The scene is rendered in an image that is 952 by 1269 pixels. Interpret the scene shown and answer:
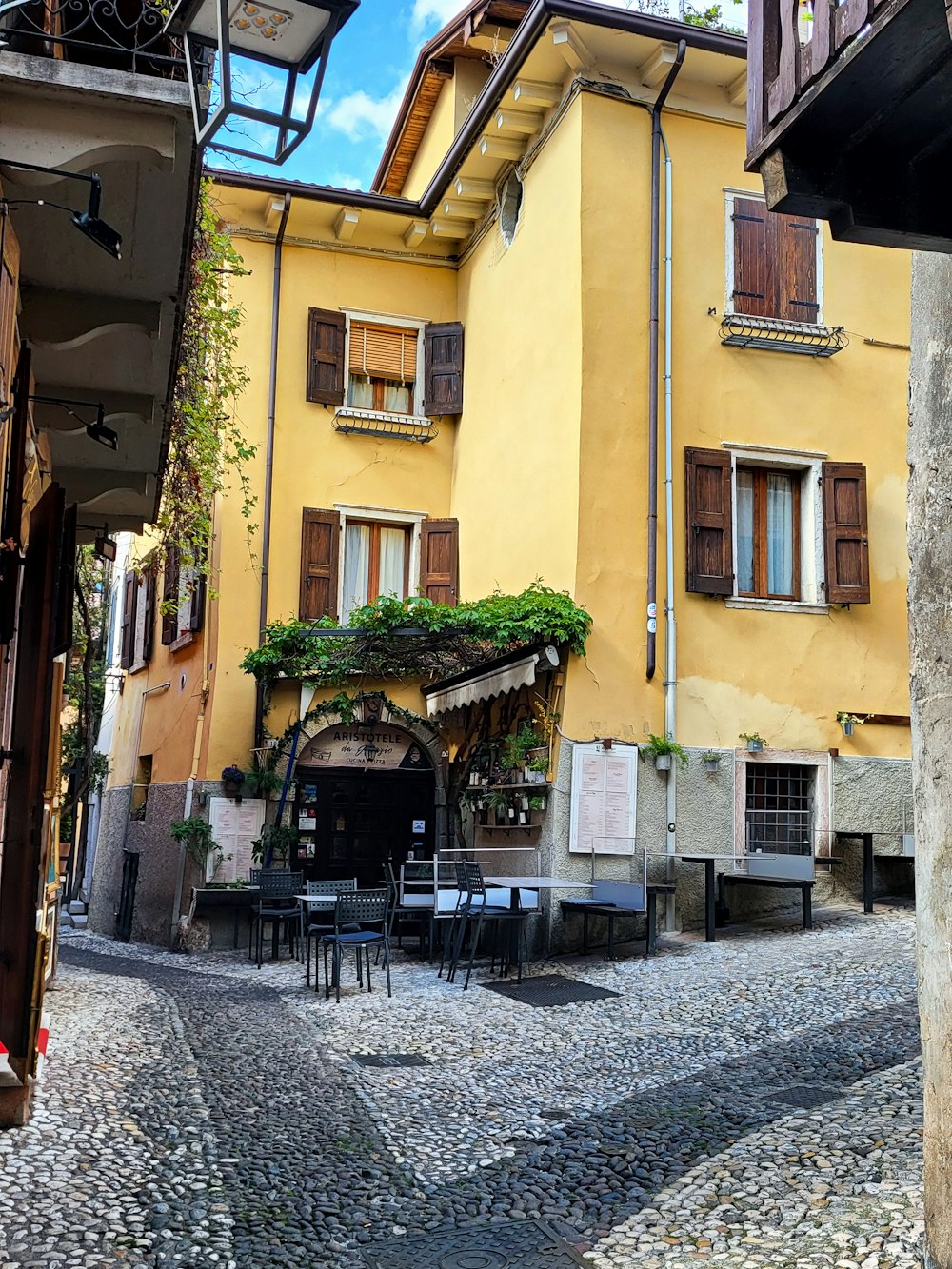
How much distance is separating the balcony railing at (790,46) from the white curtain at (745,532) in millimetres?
10253

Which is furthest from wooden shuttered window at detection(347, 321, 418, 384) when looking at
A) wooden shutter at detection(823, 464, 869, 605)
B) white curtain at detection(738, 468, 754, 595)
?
wooden shutter at detection(823, 464, 869, 605)

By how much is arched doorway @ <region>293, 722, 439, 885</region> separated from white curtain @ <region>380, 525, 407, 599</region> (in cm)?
212

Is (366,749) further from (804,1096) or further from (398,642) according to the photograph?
(804,1096)

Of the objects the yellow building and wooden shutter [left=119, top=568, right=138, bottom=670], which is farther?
wooden shutter [left=119, top=568, right=138, bottom=670]

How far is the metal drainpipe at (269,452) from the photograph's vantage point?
629 inches

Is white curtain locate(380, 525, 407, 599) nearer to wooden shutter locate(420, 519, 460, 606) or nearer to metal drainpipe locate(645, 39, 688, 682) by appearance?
wooden shutter locate(420, 519, 460, 606)

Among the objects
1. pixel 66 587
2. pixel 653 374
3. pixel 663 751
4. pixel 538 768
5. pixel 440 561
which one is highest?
pixel 653 374

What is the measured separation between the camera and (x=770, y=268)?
47.6 feet

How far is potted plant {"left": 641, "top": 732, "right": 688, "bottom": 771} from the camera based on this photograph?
43.2ft

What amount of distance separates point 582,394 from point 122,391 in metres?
6.83

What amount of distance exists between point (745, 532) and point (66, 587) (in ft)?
29.2

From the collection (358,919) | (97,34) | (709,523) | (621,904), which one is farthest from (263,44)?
(709,523)

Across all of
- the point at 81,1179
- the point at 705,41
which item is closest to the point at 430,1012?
the point at 81,1179

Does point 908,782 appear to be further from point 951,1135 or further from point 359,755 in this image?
point 951,1135
